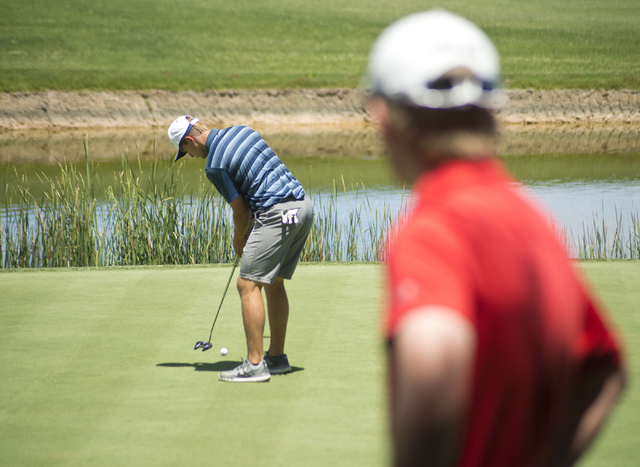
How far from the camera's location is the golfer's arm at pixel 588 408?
104 cm

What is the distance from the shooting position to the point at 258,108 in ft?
89.4

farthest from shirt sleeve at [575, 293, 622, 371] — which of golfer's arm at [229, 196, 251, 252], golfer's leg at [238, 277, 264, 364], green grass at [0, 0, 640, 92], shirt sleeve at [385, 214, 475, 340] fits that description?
green grass at [0, 0, 640, 92]

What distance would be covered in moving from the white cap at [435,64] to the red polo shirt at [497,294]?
9 cm

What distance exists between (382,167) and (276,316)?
535 inches

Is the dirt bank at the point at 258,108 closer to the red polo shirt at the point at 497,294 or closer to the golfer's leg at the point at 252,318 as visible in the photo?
the golfer's leg at the point at 252,318

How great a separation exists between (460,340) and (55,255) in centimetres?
703

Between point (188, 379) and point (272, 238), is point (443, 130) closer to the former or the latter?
point (272, 238)

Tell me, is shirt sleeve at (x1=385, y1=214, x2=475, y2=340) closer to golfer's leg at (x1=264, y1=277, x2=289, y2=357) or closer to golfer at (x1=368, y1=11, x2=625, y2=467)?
golfer at (x1=368, y1=11, x2=625, y2=467)

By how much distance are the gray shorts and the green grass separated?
25193mm

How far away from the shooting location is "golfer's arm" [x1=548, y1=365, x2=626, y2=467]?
104 cm

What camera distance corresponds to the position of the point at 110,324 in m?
4.44

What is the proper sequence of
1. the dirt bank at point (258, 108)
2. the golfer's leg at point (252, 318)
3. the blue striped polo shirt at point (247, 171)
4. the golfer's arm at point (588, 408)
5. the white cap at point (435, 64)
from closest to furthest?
the white cap at point (435, 64)
the golfer's arm at point (588, 408)
the golfer's leg at point (252, 318)
the blue striped polo shirt at point (247, 171)
the dirt bank at point (258, 108)

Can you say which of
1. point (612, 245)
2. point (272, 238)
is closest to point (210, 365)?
point (272, 238)

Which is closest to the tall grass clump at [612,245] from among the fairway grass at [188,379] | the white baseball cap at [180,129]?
the fairway grass at [188,379]
